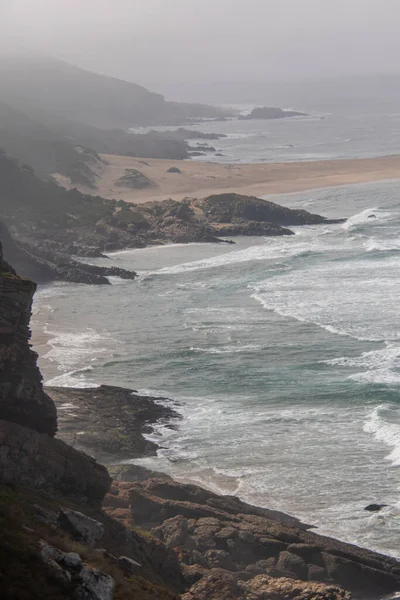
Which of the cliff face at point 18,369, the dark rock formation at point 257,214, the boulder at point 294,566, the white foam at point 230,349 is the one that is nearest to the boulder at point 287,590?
the boulder at point 294,566

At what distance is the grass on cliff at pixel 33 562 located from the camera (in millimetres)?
13719

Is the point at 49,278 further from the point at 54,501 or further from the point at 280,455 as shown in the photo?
the point at 54,501

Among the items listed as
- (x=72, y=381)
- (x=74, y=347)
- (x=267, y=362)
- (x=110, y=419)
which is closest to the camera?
(x=110, y=419)

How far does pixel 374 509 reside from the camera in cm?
2491

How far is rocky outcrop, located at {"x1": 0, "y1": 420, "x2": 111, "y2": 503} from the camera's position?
69.3 feet

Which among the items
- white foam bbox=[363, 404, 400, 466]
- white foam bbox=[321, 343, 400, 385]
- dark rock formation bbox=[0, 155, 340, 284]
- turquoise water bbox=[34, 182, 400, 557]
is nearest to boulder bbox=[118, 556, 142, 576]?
turquoise water bbox=[34, 182, 400, 557]

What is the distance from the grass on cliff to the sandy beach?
2772 inches

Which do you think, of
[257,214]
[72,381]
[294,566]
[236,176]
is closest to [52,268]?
[72,381]

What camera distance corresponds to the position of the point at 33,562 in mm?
14391

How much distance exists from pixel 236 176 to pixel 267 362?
6619 centimetres

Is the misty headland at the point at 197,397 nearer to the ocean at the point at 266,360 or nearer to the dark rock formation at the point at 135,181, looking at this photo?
the ocean at the point at 266,360

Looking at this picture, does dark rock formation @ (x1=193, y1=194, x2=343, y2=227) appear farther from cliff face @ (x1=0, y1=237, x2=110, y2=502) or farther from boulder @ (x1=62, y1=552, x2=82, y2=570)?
boulder @ (x1=62, y1=552, x2=82, y2=570)

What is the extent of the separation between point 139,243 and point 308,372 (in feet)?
117

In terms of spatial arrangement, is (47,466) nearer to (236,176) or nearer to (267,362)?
(267,362)
